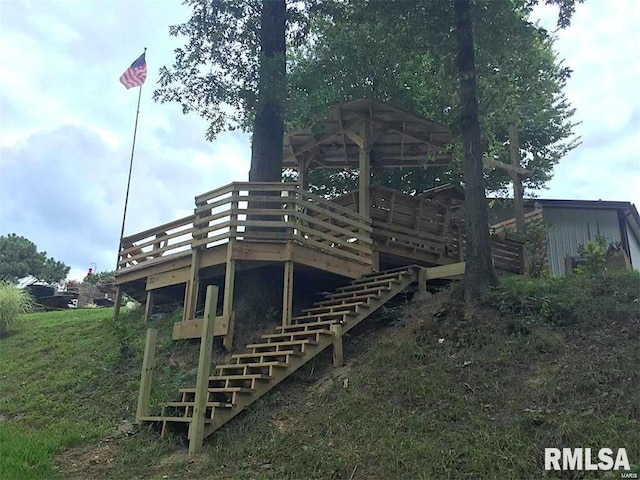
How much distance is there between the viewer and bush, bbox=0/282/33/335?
47.6 ft

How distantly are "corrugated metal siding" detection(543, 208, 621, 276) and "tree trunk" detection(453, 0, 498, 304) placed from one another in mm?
10371

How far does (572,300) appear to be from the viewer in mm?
7754

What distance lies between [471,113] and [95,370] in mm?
8128

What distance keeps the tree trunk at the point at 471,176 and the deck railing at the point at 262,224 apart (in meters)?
2.71

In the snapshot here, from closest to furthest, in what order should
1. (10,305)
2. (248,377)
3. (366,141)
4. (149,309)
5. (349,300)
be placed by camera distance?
1. (248,377)
2. (349,300)
3. (149,309)
4. (366,141)
5. (10,305)

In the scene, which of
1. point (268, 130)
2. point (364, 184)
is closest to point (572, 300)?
point (364, 184)

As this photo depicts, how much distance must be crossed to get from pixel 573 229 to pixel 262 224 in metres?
13.3

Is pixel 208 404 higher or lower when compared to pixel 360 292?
lower

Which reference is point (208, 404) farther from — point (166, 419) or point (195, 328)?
point (195, 328)

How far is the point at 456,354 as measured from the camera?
7.12 m

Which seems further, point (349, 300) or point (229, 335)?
point (349, 300)

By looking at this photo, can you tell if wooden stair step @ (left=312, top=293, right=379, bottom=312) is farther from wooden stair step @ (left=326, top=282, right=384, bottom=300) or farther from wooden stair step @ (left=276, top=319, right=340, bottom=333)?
wooden stair step @ (left=276, top=319, right=340, bottom=333)

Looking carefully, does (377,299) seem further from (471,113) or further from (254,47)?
(254,47)

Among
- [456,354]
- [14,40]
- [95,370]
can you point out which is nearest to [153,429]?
[95,370]
